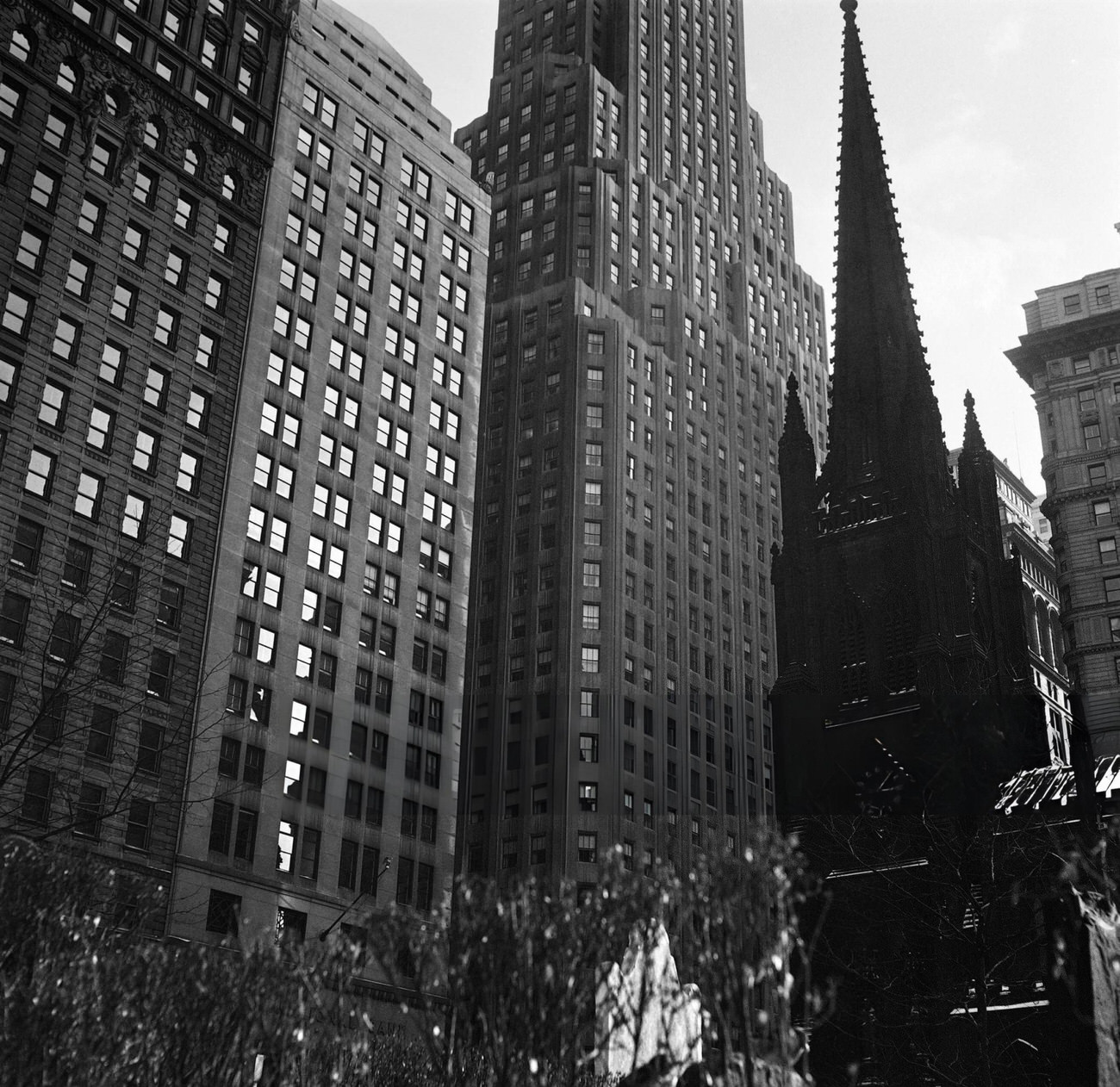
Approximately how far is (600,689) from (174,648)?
47255 millimetres

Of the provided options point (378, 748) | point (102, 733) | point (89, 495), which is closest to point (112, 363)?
point (89, 495)

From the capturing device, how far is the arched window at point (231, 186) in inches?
3066

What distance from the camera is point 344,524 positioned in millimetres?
77875

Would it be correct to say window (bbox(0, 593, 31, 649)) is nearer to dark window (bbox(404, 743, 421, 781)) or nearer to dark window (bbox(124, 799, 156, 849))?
dark window (bbox(124, 799, 156, 849))

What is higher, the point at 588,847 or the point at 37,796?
the point at 588,847

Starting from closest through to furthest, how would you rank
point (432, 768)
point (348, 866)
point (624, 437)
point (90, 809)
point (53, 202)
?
point (90, 809)
point (53, 202)
point (348, 866)
point (432, 768)
point (624, 437)

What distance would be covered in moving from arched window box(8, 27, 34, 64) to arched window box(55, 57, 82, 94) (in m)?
1.63

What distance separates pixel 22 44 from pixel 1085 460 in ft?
253

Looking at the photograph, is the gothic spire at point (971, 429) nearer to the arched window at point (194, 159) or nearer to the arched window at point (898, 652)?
the arched window at point (898, 652)

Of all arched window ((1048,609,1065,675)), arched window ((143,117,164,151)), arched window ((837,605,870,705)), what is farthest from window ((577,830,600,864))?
arched window ((1048,609,1065,675))

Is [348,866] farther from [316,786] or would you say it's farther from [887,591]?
[887,591]

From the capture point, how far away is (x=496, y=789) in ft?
348

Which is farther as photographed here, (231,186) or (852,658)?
(852,658)

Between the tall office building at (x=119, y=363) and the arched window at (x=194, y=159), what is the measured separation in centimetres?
14
